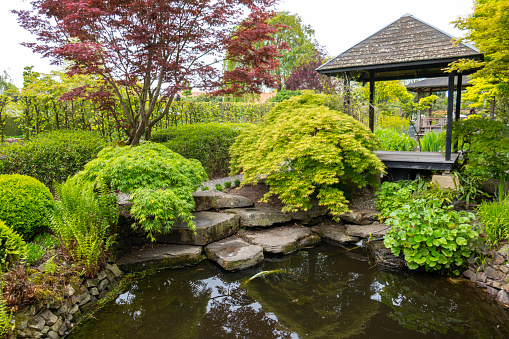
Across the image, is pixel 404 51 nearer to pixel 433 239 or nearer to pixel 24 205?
pixel 433 239

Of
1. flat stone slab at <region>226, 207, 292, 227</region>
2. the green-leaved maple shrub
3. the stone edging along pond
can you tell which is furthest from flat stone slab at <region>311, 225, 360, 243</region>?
flat stone slab at <region>226, 207, 292, 227</region>

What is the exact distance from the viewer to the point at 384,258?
4.21 m

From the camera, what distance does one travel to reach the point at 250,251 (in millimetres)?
4285

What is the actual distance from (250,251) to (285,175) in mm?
1503

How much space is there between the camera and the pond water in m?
2.80

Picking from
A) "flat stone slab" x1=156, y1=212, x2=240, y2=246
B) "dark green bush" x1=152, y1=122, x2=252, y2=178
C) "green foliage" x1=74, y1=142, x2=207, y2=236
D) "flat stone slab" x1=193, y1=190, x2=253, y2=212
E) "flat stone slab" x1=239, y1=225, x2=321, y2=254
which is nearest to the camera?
"green foliage" x1=74, y1=142, x2=207, y2=236

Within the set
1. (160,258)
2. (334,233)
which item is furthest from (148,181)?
(334,233)

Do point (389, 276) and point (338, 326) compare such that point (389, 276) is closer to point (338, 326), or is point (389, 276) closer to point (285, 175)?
point (338, 326)

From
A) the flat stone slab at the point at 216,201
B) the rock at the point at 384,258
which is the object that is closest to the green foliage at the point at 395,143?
the rock at the point at 384,258

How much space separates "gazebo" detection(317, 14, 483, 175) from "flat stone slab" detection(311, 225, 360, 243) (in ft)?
6.07

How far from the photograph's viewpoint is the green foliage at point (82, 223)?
324cm

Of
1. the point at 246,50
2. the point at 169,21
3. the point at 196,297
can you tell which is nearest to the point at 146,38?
the point at 169,21

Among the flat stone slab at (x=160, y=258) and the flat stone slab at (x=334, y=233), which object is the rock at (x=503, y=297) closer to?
the flat stone slab at (x=334, y=233)

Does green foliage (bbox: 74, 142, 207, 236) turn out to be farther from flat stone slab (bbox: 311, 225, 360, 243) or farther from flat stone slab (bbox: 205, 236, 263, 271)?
flat stone slab (bbox: 311, 225, 360, 243)
